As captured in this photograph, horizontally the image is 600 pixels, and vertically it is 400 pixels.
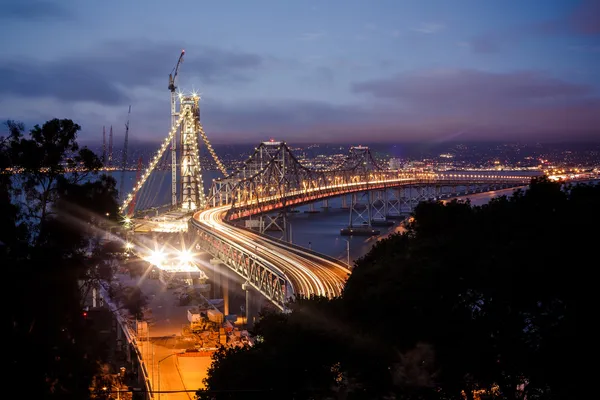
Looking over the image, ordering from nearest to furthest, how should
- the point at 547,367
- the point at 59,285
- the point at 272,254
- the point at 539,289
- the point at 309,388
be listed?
the point at 547,367 < the point at 539,289 < the point at 309,388 < the point at 59,285 < the point at 272,254

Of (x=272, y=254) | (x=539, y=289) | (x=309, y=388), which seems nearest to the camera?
(x=539, y=289)

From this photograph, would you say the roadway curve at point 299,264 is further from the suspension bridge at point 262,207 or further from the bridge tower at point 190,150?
the bridge tower at point 190,150

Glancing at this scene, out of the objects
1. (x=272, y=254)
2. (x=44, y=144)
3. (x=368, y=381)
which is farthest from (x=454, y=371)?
(x=272, y=254)

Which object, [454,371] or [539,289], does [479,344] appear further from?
[539,289]

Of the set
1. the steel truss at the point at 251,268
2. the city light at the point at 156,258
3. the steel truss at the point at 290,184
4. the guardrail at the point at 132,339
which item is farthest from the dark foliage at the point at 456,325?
the steel truss at the point at 290,184

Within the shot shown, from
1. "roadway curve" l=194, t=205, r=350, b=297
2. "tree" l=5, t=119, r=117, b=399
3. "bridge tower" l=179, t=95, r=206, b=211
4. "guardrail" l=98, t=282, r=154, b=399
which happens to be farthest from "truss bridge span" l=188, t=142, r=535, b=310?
"tree" l=5, t=119, r=117, b=399

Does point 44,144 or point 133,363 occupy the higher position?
point 44,144
